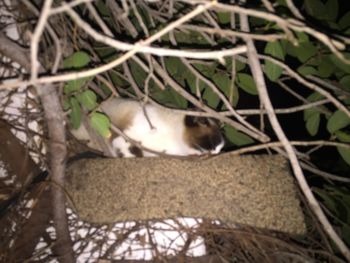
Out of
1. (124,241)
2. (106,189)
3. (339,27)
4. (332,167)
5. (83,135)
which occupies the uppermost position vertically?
(339,27)

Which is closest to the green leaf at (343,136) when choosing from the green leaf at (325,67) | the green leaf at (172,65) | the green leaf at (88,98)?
the green leaf at (325,67)

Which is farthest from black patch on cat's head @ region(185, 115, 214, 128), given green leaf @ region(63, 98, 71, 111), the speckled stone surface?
green leaf @ region(63, 98, 71, 111)

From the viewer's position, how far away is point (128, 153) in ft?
4.14

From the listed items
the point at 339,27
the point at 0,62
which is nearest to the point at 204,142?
the point at 339,27

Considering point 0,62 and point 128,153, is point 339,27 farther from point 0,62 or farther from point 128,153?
point 0,62

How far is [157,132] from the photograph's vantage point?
126 cm

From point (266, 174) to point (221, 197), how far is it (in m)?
0.15

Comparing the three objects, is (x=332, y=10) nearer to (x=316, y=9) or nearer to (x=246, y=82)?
(x=316, y=9)

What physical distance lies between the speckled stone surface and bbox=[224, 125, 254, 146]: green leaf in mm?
153

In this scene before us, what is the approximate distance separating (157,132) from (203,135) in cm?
17

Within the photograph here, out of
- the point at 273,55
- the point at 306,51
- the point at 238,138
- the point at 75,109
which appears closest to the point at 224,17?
the point at 273,55

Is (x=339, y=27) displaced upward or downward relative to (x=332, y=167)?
upward

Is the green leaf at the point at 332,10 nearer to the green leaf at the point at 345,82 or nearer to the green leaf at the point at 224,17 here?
the green leaf at the point at 345,82

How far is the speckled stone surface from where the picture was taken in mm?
976
